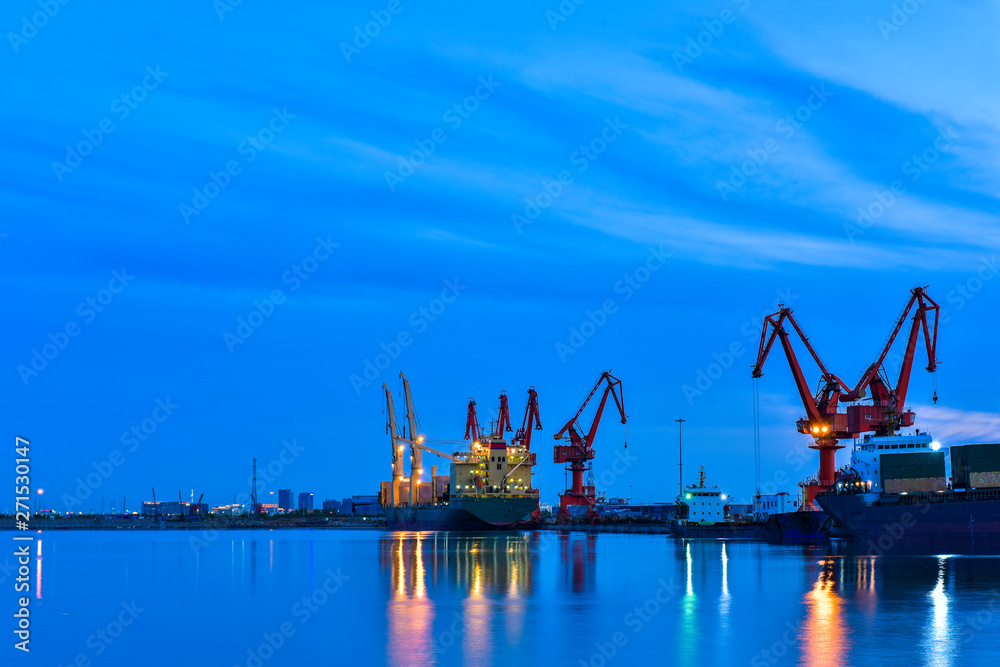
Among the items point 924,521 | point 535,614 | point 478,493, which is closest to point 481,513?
point 478,493

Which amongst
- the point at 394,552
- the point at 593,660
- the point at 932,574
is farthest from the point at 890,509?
the point at 593,660

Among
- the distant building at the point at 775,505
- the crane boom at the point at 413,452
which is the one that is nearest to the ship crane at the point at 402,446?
the crane boom at the point at 413,452

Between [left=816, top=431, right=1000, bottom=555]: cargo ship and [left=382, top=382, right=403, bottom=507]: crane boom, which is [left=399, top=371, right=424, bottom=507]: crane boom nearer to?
[left=382, top=382, right=403, bottom=507]: crane boom

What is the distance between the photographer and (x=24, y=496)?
37.7m

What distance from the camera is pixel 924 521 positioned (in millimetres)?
64188

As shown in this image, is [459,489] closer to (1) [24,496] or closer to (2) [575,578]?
(2) [575,578]

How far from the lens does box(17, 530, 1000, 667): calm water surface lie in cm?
2486

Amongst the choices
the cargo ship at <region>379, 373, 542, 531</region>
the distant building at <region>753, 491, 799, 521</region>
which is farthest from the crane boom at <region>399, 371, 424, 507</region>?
the distant building at <region>753, 491, 799, 521</region>

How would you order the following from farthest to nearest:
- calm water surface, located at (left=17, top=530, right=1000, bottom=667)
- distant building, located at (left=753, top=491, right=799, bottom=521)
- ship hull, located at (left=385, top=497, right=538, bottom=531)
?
ship hull, located at (left=385, top=497, right=538, bottom=531) < distant building, located at (left=753, top=491, right=799, bottom=521) < calm water surface, located at (left=17, top=530, right=1000, bottom=667)

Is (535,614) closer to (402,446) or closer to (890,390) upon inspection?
(890,390)

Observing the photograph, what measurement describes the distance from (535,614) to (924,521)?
4089 cm

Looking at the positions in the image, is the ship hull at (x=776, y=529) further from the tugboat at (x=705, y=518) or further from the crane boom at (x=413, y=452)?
the crane boom at (x=413, y=452)

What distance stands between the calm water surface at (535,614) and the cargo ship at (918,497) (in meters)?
5.92

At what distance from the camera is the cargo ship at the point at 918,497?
6028 cm
